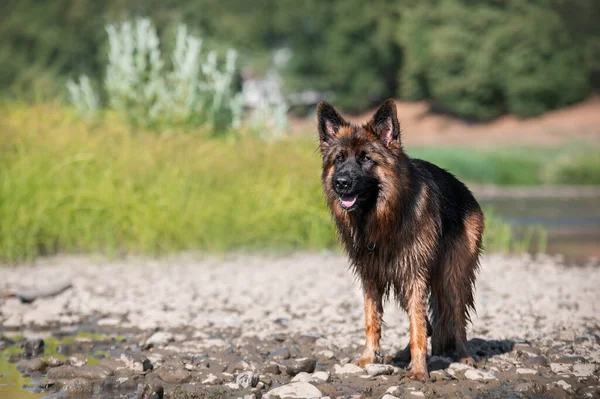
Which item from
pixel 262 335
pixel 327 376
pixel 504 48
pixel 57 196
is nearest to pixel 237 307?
pixel 262 335

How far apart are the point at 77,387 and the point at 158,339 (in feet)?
3.80

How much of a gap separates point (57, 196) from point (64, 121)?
237 cm

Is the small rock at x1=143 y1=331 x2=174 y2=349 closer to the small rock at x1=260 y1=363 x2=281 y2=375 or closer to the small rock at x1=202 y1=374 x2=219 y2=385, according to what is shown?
the small rock at x1=202 y1=374 x2=219 y2=385

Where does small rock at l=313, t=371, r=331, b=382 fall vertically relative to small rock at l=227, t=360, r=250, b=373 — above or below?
above

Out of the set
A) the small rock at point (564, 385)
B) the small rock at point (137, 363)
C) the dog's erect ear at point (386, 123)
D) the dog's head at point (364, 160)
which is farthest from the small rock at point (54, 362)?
the small rock at point (564, 385)

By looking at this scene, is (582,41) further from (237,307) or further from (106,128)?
(237,307)

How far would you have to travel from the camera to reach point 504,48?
4253cm

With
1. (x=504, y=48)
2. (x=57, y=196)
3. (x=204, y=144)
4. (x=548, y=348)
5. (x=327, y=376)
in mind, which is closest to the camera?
(x=327, y=376)

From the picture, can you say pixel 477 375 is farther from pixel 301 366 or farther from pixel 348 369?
pixel 301 366

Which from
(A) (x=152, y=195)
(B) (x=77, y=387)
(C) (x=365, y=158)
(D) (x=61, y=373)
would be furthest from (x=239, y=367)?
(A) (x=152, y=195)

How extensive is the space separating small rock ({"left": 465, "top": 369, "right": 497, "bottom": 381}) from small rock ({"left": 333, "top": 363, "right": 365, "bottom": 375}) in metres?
0.67

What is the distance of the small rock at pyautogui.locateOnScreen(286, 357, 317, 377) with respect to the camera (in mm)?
4863

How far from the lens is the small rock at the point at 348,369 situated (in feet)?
15.9

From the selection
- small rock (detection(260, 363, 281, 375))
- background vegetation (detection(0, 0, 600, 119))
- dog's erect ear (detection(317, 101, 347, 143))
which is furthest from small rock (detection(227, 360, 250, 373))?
background vegetation (detection(0, 0, 600, 119))
